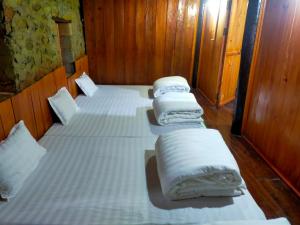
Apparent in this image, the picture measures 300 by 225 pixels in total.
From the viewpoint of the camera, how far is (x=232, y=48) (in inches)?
142

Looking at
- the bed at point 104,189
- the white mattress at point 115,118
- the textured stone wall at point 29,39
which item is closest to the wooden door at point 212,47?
the white mattress at point 115,118

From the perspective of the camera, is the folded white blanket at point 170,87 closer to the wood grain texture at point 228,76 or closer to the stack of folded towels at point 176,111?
the stack of folded towels at point 176,111

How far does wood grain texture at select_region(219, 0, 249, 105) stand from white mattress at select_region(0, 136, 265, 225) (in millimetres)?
2463

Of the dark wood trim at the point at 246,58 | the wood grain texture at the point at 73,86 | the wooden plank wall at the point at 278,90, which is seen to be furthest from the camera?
the wood grain texture at the point at 73,86

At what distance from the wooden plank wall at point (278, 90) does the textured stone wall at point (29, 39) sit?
2159 millimetres

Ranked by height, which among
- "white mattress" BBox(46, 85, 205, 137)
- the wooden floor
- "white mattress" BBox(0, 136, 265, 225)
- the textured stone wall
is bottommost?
the wooden floor

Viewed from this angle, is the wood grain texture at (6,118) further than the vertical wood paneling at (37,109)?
No

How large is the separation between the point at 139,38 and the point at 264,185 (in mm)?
2811

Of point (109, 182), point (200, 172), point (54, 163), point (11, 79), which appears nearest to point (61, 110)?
point (11, 79)

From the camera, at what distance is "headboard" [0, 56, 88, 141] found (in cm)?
162

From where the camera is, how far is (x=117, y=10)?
12.0ft

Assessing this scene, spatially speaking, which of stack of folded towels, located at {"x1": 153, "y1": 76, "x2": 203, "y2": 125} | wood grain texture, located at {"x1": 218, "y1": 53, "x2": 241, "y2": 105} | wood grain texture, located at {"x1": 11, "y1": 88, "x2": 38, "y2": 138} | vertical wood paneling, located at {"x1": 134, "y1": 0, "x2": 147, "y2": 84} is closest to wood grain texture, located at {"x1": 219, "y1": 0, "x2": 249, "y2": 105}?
wood grain texture, located at {"x1": 218, "y1": 53, "x2": 241, "y2": 105}

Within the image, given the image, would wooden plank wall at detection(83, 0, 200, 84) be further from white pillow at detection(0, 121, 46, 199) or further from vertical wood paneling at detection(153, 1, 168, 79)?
white pillow at detection(0, 121, 46, 199)

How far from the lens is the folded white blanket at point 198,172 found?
123cm
